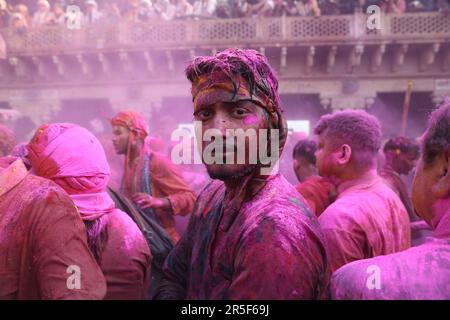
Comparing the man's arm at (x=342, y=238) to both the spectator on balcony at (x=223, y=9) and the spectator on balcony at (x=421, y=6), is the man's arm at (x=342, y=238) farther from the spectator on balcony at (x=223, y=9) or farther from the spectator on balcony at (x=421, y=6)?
the spectator on balcony at (x=421, y=6)

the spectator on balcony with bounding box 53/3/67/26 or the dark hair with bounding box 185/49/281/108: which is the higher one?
the spectator on balcony with bounding box 53/3/67/26

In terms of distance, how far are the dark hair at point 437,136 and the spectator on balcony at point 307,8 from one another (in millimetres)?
11560

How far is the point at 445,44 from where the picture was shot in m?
12.3

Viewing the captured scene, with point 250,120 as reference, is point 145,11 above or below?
above

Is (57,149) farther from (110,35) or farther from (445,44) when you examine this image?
(445,44)

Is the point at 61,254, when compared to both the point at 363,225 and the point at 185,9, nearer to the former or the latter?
the point at 363,225

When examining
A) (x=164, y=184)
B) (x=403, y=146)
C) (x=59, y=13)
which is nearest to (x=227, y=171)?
(x=164, y=184)

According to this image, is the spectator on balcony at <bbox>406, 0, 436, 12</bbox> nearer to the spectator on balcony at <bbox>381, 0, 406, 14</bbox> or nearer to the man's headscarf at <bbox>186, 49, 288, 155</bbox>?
the spectator on balcony at <bbox>381, 0, 406, 14</bbox>

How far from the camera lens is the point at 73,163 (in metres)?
2.13

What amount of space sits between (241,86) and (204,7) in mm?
10916

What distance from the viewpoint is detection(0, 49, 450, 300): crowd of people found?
149 centimetres

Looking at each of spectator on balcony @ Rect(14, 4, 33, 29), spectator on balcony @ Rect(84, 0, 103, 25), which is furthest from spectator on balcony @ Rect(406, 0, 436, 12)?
spectator on balcony @ Rect(14, 4, 33, 29)

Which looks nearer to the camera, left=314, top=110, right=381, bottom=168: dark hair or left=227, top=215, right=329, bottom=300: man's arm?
left=227, top=215, right=329, bottom=300: man's arm

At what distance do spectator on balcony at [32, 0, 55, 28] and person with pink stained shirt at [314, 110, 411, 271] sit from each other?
7.20 m
